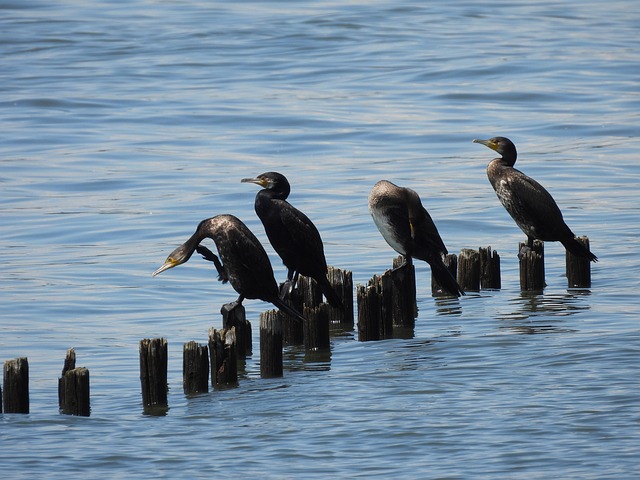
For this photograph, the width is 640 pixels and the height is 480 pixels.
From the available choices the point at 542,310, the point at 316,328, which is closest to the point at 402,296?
the point at 316,328

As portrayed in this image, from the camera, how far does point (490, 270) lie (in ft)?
46.6

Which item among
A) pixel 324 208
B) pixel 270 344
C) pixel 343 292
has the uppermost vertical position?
pixel 324 208

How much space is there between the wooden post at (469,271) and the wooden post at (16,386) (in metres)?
5.53

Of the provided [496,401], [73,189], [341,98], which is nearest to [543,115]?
[341,98]

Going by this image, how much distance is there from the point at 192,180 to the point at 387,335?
12.0 meters

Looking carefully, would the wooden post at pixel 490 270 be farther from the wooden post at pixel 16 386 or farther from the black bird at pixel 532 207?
the wooden post at pixel 16 386

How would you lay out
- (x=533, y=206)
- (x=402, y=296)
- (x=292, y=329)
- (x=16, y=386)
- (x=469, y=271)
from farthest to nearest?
(x=469, y=271), (x=533, y=206), (x=402, y=296), (x=292, y=329), (x=16, y=386)

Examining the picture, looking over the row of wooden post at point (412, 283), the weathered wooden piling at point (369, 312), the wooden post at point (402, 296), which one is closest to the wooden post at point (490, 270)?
the row of wooden post at point (412, 283)

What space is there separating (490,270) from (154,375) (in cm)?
528

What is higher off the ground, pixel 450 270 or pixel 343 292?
pixel 450 270

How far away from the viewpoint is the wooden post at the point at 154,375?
9750 mm

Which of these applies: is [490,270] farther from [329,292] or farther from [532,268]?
[329,292]

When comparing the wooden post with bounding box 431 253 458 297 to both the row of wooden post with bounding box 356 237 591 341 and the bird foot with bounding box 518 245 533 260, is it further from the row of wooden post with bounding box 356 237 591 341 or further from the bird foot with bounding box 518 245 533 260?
the bird foot with bounding box 518 245 533 260

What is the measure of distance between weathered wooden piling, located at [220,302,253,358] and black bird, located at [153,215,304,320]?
83 mm
